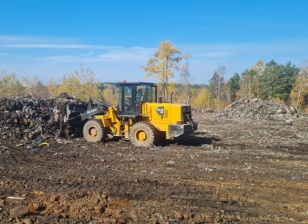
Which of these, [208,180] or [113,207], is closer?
[113,207]

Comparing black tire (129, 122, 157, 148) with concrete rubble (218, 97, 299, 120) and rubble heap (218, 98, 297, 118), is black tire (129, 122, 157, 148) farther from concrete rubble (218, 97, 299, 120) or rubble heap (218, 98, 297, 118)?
rubble heap (218, 98, 297, 118)

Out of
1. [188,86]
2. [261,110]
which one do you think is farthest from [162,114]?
[188,86]

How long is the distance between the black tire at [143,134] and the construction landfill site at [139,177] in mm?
338

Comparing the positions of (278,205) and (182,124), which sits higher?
(182,124)

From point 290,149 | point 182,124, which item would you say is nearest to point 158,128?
point 182,124

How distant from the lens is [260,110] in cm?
2597

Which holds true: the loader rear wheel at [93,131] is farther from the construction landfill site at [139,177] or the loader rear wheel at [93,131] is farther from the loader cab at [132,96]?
the loader cab at [132,96]

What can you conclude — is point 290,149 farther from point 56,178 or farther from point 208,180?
point 56,178

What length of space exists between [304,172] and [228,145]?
13.4ft

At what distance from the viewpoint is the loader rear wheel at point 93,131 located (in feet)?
39.1

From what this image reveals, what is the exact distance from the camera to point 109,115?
12.0 metres

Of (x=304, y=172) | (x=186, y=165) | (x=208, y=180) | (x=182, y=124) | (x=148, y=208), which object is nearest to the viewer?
(x=148, y=208)

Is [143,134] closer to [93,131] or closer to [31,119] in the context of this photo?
[93,131]

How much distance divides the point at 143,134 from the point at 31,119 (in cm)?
496
